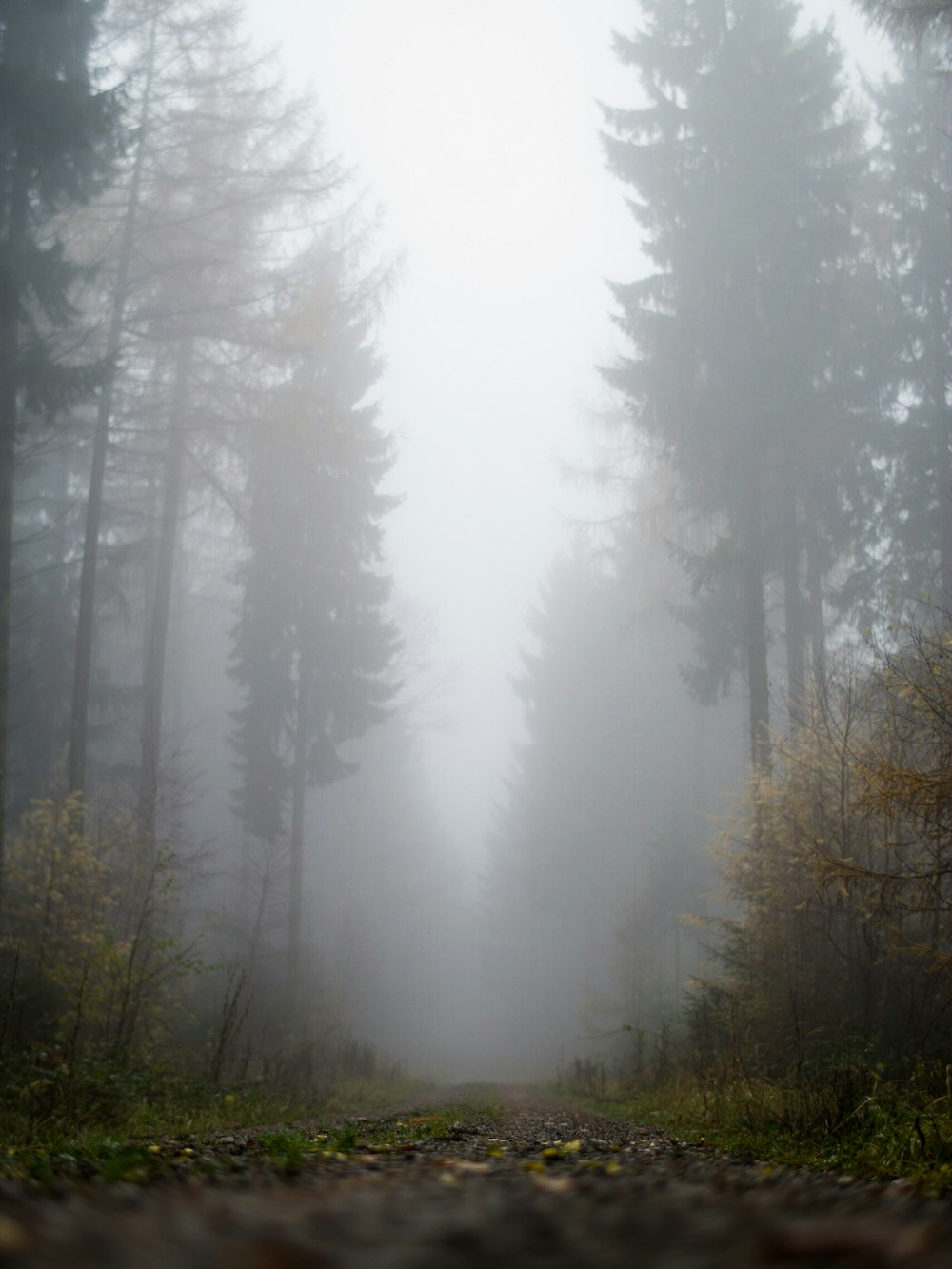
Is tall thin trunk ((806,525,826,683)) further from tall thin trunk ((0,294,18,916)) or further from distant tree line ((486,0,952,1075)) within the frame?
tall thin trunk ((0,294,18,916))

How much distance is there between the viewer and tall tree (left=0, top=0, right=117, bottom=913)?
44.2 ft

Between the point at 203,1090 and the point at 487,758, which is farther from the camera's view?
the point at 487,758

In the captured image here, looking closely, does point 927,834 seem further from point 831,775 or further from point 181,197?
point 181,197

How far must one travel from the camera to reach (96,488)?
58.1ft

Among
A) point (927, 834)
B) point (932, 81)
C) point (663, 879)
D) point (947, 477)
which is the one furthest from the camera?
point (663, 879)

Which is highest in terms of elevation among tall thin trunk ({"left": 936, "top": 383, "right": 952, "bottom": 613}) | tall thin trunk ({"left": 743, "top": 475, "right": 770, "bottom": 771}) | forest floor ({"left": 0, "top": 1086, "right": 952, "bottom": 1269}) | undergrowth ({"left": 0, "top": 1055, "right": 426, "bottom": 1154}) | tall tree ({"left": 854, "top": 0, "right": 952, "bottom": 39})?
tall tree ({"left": 854, "top": 0, "right": 952, "bottom": 39})

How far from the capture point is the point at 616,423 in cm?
2391

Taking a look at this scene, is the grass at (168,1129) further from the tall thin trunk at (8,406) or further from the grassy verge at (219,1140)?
the tall thin trunk at (8,406)

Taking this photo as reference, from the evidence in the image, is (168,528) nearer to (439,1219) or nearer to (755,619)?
(755,619)

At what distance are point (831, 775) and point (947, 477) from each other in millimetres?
11719

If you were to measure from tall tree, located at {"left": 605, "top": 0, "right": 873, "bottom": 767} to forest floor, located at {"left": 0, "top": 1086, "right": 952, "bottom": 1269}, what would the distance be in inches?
633

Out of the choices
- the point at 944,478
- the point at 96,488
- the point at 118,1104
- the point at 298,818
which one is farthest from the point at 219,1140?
the point at 944,478

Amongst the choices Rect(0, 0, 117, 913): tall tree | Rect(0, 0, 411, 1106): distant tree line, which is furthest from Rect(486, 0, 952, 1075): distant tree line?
Rect(0, 0, 117, 913): tall tree

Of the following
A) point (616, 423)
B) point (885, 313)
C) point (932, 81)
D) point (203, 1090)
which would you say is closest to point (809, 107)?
point (885, 313)
